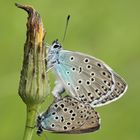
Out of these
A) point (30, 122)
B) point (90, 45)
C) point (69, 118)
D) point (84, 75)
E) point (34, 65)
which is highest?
point (90, 45)

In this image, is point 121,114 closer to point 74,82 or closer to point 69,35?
point 69,35

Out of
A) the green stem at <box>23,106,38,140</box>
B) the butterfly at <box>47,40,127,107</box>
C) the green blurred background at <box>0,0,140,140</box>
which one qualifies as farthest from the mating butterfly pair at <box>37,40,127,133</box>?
the green blurred background at <box>0,0,140,140</box>

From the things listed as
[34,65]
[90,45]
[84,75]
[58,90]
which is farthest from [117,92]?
[90,45]

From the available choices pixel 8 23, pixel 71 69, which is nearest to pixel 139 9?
pixel 8 23

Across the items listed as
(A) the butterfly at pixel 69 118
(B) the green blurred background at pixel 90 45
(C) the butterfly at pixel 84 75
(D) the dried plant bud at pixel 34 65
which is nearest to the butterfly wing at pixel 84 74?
(C) the butterfly at pixel 84 75

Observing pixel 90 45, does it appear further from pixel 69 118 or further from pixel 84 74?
pixel 69 118

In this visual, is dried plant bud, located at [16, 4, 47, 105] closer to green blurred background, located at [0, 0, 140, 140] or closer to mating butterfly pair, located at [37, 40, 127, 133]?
mating butterfly pair, located at [37, 40, 127, 133]

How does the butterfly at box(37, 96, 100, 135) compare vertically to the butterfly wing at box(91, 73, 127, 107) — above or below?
below
